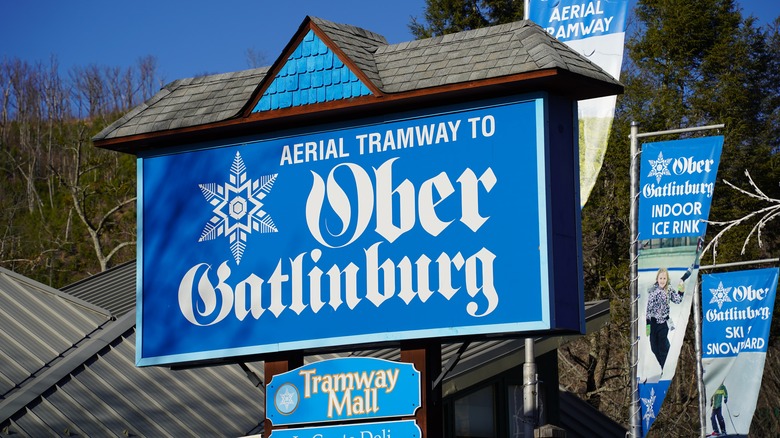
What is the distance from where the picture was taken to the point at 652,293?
1698cm

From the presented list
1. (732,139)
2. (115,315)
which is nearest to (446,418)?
(115,315)

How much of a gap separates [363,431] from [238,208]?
2632 millimetres

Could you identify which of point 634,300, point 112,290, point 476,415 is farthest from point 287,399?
point 112,290

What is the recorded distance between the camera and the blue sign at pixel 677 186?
53.7ft

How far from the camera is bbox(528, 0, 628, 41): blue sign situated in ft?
55.3

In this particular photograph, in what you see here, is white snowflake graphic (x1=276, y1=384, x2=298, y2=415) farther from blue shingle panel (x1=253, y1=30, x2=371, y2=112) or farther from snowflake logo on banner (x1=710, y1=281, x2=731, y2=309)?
snowflake logo on banner (x1=710, y1=281, x2=731, y2=309)

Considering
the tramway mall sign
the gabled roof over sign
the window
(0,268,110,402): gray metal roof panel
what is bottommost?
the window

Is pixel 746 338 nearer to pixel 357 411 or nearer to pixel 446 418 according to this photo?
pixel 446 418

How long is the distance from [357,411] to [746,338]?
12264 mm

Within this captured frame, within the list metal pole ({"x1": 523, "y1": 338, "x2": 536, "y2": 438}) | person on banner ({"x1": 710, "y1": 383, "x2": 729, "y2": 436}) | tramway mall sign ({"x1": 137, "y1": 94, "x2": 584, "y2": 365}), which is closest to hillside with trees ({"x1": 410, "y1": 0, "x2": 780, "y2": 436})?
person on banner ({"x1": 710, "y1": 383, "x2": 729, "y2": 436})

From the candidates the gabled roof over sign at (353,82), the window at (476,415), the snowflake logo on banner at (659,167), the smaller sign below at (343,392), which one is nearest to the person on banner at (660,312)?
the snowflake logo on banner at (659,167)

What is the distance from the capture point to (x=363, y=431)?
10078 mm

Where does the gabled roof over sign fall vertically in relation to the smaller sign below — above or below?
above

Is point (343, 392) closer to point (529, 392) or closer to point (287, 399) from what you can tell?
point (287, 399)
